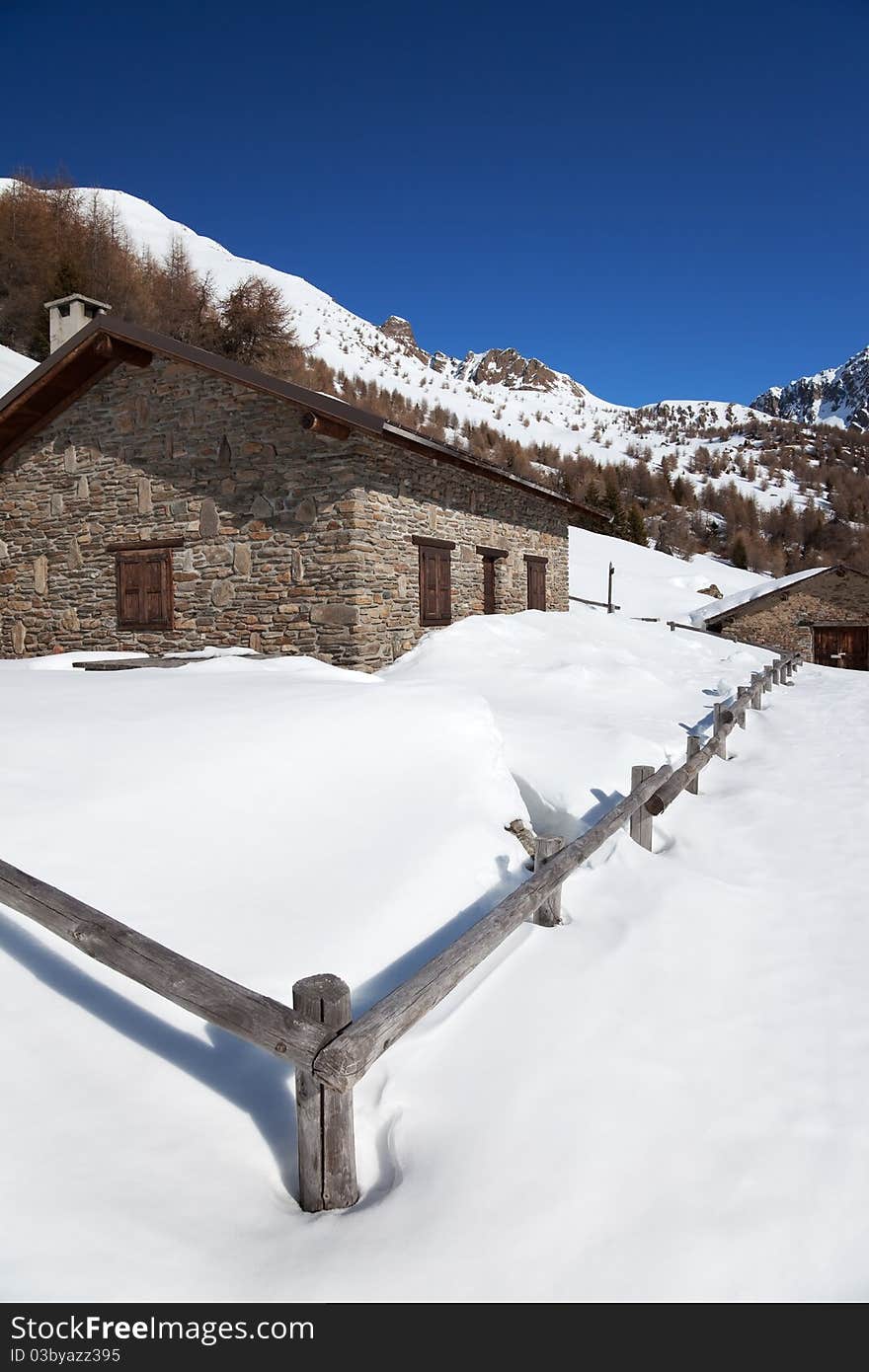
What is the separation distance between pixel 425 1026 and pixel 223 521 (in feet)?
32.6

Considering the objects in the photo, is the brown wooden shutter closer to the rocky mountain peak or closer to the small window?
the small window

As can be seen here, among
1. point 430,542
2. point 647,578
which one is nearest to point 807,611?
point 647,578

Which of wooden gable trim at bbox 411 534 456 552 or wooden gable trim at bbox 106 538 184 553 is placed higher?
wooden gable trim at bbox 411 534 456 552

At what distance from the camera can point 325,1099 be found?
2428 millimetres

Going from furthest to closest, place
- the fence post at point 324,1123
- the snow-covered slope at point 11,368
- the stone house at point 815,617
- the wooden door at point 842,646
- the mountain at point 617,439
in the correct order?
1. the mountain at point 617,439
2. the wooden door at point 842,646
3. the stone house at point 815,617
4. the snow-covered slope at point 11,368
5. the fence post at point 324,1123

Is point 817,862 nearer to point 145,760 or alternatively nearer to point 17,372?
point 145,760

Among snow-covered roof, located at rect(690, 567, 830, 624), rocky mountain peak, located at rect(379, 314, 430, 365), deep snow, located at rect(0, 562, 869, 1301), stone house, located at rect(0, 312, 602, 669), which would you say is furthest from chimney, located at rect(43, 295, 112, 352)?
rocky mountain peak, located at rect(379, 314, 430, 365)

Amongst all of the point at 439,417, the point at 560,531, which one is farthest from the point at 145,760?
the point at 439,417

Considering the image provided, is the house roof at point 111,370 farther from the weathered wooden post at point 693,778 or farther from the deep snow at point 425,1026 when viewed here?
the weathered wooden post at point 693,778

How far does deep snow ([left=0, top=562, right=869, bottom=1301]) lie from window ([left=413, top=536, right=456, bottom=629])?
5505 mm

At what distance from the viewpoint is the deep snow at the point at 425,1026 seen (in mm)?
2338

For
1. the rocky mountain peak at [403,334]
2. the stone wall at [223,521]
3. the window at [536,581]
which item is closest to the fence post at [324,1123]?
the stone wall at [223,521]

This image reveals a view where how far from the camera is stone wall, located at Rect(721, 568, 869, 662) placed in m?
24.5
